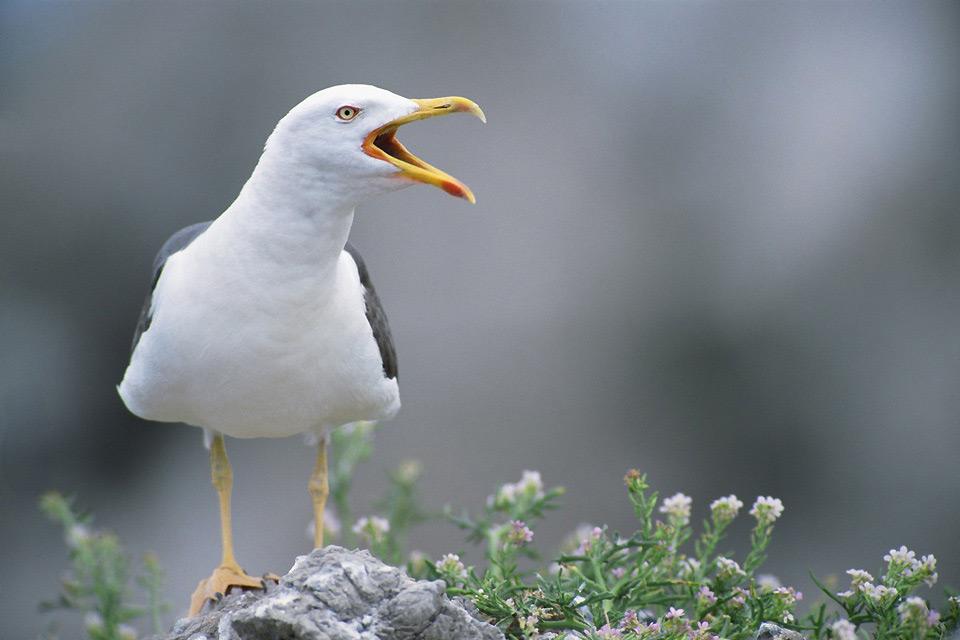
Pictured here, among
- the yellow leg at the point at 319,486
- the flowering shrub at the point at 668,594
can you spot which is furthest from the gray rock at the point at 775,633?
the yellow leg at the point at 319,486

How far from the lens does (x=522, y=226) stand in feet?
18.6

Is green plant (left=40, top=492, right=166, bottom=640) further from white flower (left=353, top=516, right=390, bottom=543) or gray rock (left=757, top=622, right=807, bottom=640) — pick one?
gray rock (left=757, top=622, right=807, bottom=640)

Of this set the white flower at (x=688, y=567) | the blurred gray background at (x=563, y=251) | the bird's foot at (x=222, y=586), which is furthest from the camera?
the blurred gray background at (x=563, y=251)

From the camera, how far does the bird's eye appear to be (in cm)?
261

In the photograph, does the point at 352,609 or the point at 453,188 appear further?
the point at 453,188

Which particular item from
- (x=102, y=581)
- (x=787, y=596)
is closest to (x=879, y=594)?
(x=787, y=596)

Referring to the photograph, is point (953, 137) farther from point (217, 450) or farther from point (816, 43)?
point (217, 450)

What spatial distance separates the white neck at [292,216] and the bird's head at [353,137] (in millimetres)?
28

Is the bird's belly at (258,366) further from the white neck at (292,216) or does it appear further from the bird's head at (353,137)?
the bird's head at (353,137)

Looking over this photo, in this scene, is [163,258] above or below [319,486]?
above

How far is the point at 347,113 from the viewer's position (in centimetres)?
262

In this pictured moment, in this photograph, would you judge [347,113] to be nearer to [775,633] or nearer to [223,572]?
[223,572]

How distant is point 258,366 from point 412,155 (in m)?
0.62

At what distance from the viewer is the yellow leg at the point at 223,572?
9.86ft
